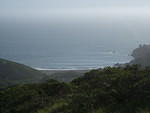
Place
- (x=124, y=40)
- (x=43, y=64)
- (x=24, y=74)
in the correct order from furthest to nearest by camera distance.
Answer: (x=124, y=40)
(x=43, y=64)
(x=24, y=74)

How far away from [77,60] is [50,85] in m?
63.4

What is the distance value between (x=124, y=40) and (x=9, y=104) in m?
116

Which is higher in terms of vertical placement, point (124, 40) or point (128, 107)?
point (124, 40)

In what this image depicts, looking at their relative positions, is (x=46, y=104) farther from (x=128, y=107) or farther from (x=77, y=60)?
(x=77, y=60)

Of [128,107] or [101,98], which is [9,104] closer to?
[101,98]

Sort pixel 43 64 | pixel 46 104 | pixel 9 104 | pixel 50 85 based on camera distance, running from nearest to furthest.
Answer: pixel 46 104 → pixel 9 104 → pixel 50 85 → pixel 43 64

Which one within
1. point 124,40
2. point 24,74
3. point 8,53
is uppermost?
point 124,40

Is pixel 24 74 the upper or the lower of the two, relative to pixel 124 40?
lower

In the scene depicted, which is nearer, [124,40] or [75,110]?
[75,110]

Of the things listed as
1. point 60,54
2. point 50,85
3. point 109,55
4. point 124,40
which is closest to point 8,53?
point 60,54

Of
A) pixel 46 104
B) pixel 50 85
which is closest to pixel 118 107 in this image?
pixel 46 104

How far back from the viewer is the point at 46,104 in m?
7.44

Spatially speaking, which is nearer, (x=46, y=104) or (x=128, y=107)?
(x=128, y=107)

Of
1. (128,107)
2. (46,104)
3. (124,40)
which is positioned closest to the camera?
(128,107)
